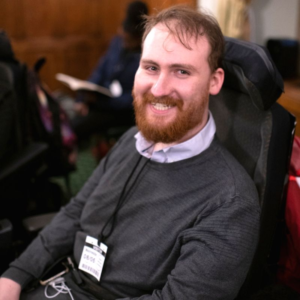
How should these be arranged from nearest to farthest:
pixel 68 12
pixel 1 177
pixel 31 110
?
1. pixel 1 177
2. pixel 31 110
3. pixel 68 12

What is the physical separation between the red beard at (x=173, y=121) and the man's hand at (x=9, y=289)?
0.61 m

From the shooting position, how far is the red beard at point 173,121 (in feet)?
3.57

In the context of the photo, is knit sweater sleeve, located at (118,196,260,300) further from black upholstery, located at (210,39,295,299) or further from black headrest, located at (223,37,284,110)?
black headrest, located at (223,37,284,110)

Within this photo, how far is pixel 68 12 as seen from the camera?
4.68m

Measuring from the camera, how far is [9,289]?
1207mm

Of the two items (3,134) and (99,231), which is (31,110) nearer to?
(3,134)

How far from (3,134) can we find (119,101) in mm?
1519

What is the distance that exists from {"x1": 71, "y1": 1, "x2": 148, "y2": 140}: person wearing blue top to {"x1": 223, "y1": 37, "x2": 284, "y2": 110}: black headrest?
192cm

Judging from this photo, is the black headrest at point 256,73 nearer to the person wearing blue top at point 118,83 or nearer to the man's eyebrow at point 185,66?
the man's eyebrow at point 185,66

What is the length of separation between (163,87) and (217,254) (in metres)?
0.45

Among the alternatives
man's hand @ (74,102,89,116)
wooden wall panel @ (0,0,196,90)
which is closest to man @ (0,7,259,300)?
man's hand @ (74,102,89,116)

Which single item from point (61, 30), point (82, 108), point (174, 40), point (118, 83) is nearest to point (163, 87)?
point (174, 40)

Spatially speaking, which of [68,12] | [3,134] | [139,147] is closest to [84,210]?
[139,147]

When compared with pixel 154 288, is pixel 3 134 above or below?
above
